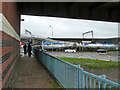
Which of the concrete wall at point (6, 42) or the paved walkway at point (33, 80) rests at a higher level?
the concrete wall at point (6, 42)

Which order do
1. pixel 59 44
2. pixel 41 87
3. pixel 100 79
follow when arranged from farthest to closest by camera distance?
1. pixel 59 44
2. pixel 41 87
3. pixel 100 79

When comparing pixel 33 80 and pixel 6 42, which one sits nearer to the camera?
pixel 6 42

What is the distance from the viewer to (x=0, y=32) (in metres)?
3.70

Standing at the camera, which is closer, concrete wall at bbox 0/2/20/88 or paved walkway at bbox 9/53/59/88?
concrete wall at bbox 0/2/20/88

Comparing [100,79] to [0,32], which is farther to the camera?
[0,32]

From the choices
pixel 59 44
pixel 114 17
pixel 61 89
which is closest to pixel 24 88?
pixel 61 89

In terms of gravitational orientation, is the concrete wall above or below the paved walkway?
above

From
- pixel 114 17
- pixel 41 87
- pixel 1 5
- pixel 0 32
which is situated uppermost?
pixel 114 17

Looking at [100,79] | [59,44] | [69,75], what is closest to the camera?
[100,79]

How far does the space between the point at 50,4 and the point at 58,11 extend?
3.49 feet

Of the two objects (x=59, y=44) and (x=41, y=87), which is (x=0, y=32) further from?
(x=59, y=44)

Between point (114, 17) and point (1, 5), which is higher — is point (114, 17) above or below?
above

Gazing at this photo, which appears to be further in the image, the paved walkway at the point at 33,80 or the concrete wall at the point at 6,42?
the paved walkway at the point at 33,80

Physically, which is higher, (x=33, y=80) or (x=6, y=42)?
(x=6, y=42)
